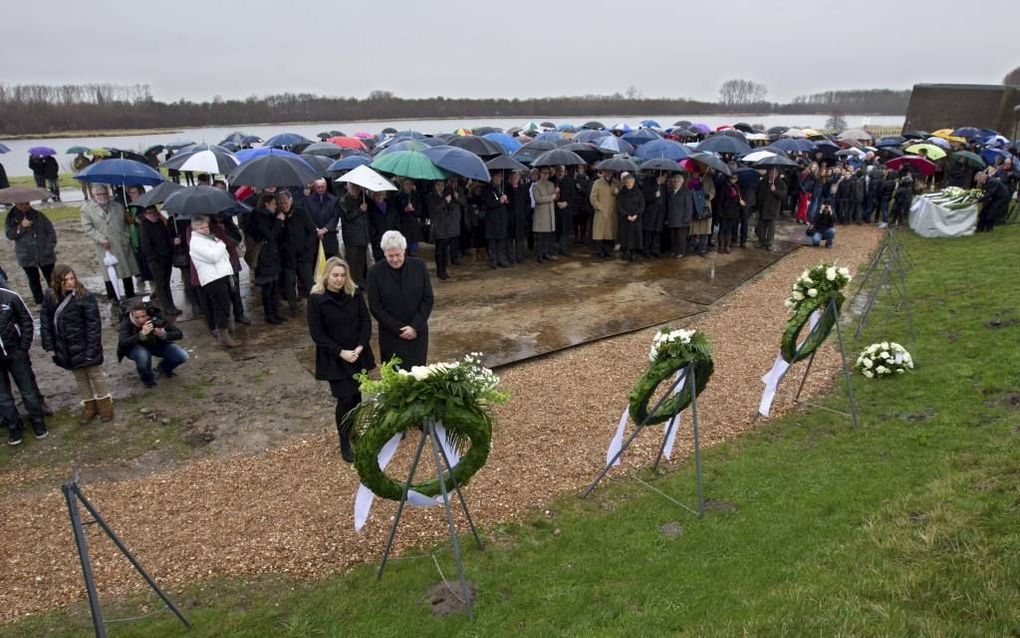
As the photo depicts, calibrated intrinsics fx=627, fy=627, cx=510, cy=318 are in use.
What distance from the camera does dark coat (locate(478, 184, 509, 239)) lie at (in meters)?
13.0

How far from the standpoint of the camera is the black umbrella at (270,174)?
888 centimetres

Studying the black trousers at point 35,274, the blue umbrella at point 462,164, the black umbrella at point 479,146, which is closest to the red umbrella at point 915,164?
the black umbrella at point 479,146

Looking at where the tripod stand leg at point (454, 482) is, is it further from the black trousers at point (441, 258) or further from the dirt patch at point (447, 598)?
the black trousers at point (441, 258)

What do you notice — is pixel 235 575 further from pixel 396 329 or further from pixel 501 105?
pixel 501 105

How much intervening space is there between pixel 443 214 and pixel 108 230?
5572mm

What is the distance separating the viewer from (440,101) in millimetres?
84875

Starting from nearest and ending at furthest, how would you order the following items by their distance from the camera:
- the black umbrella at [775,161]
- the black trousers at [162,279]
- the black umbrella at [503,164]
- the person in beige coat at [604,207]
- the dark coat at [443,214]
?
1. the black trousers at [162,279]
2. the dark coat at [443,214]
3. the black umbrella at [503,164]
4. the person in beige coat at [604,207]
5. the black umbrella at [775,161]

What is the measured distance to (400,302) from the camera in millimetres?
6180

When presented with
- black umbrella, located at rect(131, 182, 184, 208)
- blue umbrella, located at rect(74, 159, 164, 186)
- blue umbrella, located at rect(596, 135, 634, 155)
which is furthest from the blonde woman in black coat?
blue umbrella, located at rect(596, 135, 634, 155)

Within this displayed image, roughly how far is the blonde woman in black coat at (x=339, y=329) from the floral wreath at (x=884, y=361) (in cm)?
632

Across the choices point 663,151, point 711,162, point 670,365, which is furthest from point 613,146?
point 670,365

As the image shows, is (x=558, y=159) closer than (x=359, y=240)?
No

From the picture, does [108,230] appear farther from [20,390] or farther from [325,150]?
[325,150]

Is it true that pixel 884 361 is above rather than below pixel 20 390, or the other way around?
below
